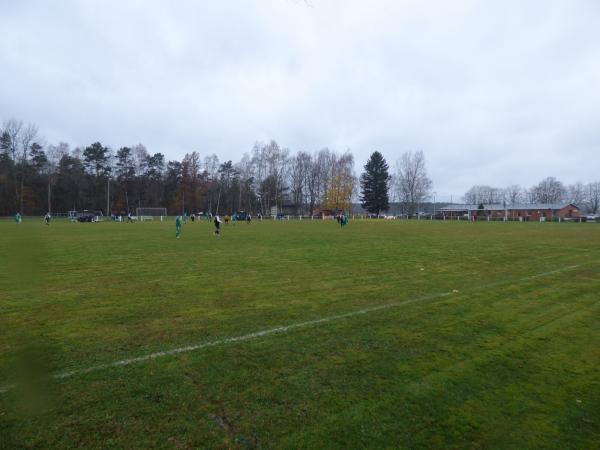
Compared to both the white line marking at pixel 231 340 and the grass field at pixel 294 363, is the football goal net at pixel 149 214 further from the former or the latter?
the white line marking at pixel 231 340

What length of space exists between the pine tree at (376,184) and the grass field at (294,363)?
94141 millimetres

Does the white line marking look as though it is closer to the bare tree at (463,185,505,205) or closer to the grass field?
the grass field

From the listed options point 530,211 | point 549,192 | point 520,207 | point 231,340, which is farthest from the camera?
point 549,192

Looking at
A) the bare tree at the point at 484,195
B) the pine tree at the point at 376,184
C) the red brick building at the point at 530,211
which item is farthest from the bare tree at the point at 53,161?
the bare tree at the point at 484,195

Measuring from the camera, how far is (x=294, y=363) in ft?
15.0

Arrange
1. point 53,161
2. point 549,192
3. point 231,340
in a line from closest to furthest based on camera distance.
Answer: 1. point 231,340
2. point 53,161
3. point 549,192

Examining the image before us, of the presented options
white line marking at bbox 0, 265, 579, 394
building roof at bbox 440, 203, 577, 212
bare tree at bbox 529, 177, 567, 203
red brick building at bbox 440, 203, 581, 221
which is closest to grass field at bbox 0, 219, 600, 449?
white line marking at bbox 0, 265, 579, 394

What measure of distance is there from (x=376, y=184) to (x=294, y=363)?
329 ft

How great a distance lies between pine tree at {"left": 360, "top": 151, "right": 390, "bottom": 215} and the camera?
101m

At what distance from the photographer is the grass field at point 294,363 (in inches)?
126

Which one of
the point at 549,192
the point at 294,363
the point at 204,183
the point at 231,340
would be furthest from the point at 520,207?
the point at 294,363

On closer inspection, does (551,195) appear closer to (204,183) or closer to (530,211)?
(530,211)

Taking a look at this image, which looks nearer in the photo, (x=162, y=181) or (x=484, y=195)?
(x=162, y=181)

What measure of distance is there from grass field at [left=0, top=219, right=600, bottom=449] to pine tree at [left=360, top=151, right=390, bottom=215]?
3706 inches
